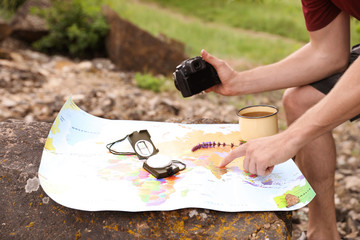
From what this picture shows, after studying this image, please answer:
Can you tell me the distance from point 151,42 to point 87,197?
4.00 metres

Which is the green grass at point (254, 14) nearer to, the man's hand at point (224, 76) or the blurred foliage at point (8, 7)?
the blurred foliage at point (8, 7)

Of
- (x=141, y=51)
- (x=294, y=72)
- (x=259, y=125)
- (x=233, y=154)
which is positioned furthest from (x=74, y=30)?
(x=233, y=154)

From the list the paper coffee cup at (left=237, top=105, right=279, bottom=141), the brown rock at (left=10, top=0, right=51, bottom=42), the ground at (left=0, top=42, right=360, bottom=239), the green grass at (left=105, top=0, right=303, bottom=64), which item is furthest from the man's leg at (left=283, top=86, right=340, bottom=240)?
the brown rock at (left=10, top=0, right=51, bottom=42)

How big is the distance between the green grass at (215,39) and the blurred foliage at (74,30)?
0.44 meters

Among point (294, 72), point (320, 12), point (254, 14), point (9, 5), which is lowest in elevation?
point (254, 14)

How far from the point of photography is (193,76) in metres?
1.91

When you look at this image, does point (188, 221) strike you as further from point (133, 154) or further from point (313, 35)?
point (313, 35)

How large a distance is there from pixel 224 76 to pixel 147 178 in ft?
2.45

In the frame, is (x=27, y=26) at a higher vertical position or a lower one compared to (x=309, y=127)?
lower

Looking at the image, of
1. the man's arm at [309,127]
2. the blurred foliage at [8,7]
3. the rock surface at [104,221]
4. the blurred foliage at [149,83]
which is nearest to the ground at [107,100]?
the blurred foliage at [149,83]

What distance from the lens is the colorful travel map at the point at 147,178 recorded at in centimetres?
140

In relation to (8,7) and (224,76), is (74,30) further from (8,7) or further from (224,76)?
(224,76)

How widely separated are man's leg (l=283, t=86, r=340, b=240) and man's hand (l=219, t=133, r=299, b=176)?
46 cm

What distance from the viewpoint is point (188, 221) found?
4.55ft
